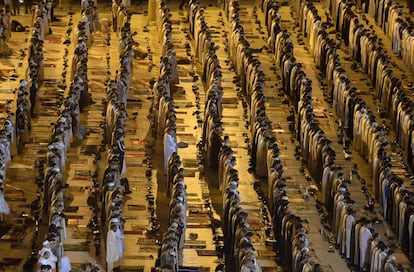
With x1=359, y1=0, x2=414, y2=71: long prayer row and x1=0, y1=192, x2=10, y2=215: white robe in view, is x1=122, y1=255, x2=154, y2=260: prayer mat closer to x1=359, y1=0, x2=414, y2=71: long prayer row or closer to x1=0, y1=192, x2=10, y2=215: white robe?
x1=0, y1=192, x2=10, y2=215: white robe

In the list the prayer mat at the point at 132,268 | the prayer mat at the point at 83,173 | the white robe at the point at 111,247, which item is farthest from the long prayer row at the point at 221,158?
the prayer mat at the point at 83,173

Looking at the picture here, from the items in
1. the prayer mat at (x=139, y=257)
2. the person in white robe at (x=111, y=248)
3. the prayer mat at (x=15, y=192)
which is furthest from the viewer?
the prayer mat at (x=15, y=192)

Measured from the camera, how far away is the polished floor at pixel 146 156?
24.0 m

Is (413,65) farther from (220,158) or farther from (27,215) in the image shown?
(27,215)

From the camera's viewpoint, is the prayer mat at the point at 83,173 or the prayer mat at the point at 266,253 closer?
the prayer mat at the point at 266,253

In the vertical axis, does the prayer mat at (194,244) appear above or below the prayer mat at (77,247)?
below

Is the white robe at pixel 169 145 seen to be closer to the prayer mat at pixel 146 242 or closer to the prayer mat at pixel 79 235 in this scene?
A: the prayer mat at pixel 146 242

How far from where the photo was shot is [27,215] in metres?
25.2

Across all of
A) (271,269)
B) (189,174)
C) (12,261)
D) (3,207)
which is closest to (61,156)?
(3,207)

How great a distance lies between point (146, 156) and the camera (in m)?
28.1

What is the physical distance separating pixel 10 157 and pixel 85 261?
5.03 m

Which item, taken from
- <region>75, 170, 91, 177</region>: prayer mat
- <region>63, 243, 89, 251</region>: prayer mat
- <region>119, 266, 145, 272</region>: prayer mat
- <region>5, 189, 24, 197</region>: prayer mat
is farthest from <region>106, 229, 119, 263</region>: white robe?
<region>75, 170, 91, 177</region>: prayer mat

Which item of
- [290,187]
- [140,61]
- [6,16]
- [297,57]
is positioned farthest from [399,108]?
[6,16]

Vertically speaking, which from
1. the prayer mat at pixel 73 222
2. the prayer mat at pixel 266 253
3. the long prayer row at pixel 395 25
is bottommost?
the prayer mat at pixel 266 253
